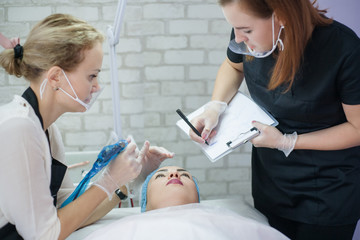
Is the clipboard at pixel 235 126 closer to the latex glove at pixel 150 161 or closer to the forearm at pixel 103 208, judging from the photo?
the latex glove at pixel 150 161

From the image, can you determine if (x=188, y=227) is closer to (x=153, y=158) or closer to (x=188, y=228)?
(x=188, y=228)

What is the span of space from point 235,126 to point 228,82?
0.25 m

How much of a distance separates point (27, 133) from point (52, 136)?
0.36 m

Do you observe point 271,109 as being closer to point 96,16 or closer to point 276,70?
point 276,70

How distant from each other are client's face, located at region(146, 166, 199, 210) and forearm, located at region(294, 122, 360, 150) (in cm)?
52

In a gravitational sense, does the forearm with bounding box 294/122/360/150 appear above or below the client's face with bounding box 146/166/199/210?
above

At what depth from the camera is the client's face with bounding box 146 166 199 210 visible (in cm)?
155

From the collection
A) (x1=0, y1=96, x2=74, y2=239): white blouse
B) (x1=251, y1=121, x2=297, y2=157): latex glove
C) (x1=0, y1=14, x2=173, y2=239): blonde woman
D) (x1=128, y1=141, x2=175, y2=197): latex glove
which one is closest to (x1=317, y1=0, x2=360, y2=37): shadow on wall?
(x1=251, y1=121, x2=297, y2=157): latex glove

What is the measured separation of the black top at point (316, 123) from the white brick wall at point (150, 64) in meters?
1.00

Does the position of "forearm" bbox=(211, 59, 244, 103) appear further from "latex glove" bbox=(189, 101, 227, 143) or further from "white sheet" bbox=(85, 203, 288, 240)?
"white sheet" bbox=(85, 203, 288, 240)

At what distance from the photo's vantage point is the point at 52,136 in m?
1.46

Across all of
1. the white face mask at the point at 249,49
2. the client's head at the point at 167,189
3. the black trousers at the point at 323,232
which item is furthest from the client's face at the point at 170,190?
the white face mask at the point at 249,49

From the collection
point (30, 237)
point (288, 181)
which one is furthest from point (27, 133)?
point (288, 181)

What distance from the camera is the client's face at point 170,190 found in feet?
5.08
